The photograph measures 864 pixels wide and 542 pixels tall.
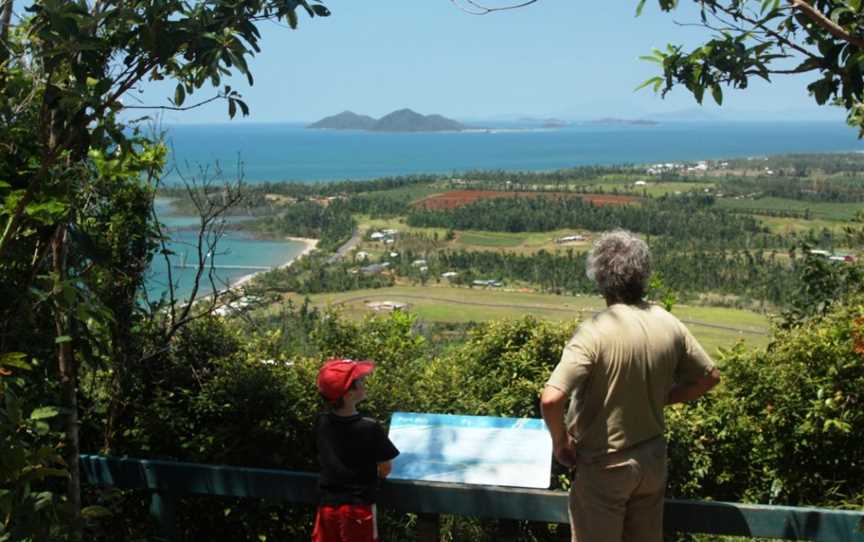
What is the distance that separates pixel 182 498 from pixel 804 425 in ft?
8.78

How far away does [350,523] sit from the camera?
2.72 m

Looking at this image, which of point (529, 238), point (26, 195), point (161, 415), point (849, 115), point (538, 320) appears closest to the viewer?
point (26, 195)

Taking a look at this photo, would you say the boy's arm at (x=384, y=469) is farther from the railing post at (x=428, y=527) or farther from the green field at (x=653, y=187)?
Result: the green field at (x=653, y=187)

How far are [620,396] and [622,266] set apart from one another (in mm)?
402

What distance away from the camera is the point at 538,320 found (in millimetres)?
4594

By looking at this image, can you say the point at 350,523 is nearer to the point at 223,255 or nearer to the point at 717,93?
the point at 717,93

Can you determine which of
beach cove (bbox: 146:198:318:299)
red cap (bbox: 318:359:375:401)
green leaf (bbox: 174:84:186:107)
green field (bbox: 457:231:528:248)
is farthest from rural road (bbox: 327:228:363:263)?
red cap (bbox: 318:359:375:401)

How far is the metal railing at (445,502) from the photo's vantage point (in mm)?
2566

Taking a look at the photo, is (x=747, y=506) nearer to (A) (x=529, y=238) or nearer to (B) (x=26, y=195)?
(B) (x=26, y=195)

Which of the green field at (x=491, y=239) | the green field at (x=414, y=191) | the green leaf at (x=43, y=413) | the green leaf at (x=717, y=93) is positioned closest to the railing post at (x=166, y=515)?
the green leaf at (x=43, y=413)

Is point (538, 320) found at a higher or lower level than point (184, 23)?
lower

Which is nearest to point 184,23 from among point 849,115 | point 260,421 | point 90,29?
point 90,29

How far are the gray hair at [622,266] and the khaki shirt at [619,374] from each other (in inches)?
2.4

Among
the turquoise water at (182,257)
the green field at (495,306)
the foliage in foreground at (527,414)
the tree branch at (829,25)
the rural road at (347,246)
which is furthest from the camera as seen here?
the rural road at (347,246)
